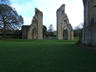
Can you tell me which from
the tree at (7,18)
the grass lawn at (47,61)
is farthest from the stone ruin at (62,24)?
the grass lawn at (47,61)

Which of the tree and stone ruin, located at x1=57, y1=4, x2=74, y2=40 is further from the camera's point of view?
stone ruin, located at x1=57, y1=4, x2=74, y2=40

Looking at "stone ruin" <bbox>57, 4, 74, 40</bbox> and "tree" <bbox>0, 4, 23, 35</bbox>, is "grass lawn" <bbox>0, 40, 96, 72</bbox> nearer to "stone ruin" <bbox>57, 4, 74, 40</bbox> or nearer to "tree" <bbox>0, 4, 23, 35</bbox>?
"tree" <bbox>0, 4, 23, 35</bbox>

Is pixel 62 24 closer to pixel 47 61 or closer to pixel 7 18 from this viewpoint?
pixel 7 18

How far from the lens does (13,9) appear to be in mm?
32438

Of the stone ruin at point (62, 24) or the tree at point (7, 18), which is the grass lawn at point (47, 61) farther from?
the stone ruin at point (62, 24)

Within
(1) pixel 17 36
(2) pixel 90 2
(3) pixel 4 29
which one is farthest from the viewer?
(1) pixel 17 36

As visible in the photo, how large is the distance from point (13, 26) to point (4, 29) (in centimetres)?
234

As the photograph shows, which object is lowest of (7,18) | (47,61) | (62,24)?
(47,61)

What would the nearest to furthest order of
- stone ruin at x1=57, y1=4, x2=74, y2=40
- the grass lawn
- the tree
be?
the grass lawn
the tree
stone ruin at x1=57, y1=4, x2=74, y2=40

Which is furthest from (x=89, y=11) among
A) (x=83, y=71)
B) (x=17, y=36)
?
(x=17, y=36)

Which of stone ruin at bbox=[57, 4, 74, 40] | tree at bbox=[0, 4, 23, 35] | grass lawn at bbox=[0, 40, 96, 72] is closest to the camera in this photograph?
grass lawn at bbox=[0, 40, 96, 72]

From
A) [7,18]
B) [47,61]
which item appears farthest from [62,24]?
[47,61]

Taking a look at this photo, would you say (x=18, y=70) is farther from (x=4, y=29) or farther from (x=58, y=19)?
(x=58, y=19)

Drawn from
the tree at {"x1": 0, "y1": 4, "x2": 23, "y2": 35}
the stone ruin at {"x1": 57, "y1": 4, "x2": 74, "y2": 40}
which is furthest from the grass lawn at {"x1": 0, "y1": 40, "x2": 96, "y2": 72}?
the stone ruin at {"x1": 57, "y1": 4, "x2": 74, "y2": 40}
